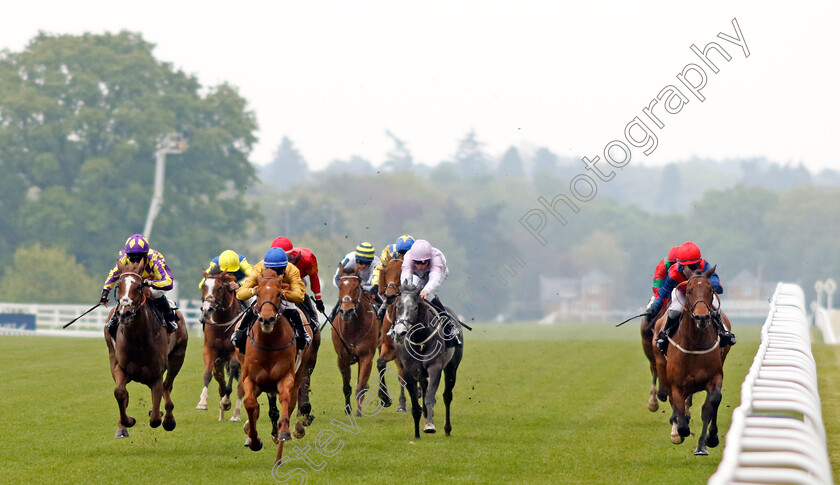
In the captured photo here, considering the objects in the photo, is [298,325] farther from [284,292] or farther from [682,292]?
[682,292]

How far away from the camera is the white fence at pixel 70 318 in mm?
36438

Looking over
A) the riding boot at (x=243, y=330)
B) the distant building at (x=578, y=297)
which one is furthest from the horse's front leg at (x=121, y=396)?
the distant building at (x=578, y=297)

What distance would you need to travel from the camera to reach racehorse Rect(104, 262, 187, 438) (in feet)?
37.5

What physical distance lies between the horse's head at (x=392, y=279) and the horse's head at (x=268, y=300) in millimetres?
2569

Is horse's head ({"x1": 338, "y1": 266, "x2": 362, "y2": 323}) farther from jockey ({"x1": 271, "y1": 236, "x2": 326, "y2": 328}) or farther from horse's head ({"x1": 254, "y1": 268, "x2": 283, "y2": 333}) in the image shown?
horse's head ({"x1": 254, "y1": 268, "x2": 283, "y2": 333})

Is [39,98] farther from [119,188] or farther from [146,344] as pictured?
[146,344]

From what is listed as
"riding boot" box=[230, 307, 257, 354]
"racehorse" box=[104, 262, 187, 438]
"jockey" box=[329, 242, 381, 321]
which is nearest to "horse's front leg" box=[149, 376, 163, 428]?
"racehorse" box=[104, 262, 187, 438]

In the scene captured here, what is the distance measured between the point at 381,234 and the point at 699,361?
230 feet

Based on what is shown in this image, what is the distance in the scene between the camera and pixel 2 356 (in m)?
25.1

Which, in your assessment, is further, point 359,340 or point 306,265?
point 359,340

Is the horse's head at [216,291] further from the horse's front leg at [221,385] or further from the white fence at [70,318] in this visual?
the white fence at [70,318]

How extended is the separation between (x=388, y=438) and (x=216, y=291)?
117 inches

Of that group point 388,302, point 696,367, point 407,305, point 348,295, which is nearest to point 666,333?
point 696,367

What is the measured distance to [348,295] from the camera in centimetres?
1388
